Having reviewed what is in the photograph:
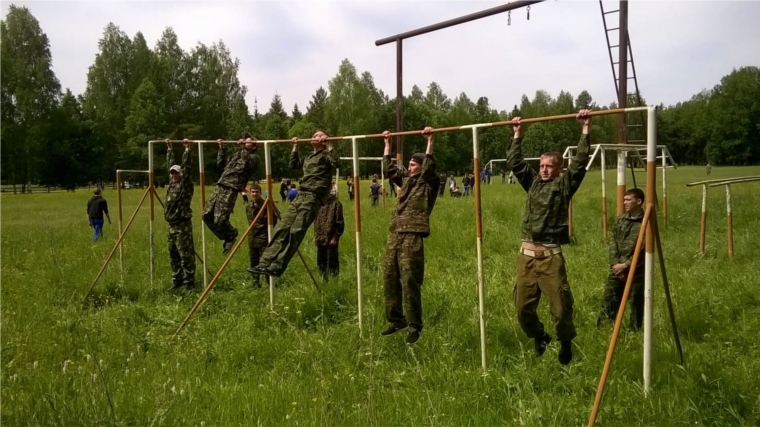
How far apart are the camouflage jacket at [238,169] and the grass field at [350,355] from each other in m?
1.76

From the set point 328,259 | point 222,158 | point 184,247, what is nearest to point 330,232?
point 328,259

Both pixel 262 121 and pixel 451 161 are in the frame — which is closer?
pixel 451 161

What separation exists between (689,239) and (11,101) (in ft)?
158

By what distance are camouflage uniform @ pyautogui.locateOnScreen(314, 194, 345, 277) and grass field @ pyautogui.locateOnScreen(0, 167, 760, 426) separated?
0.39 meters

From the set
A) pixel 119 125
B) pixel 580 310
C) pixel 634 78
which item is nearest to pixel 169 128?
pixel 119 125

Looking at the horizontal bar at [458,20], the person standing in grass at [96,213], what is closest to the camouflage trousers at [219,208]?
the horizontal bar at [458,20]

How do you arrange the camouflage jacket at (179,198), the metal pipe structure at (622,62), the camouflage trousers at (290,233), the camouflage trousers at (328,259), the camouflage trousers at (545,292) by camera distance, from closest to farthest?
the camouflage trousers at (545,292) → the camouflage trousers at (290,233) → the camouflage jacket at (179,198) → the camouflage trousers at (328,259) → the metal pipe structure at (622,62)

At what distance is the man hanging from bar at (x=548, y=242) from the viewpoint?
4527 millimetres

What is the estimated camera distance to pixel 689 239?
10898 mm

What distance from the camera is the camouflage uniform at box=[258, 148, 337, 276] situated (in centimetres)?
632

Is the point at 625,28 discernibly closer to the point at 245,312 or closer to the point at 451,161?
the point at 245,312

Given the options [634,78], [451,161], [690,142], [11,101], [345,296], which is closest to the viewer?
[345,296]

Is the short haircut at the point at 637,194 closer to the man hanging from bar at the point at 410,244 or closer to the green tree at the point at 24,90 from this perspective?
the man hanging from bar at the point at 410,244

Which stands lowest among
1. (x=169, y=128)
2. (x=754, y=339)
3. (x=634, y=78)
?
(x=754, y=339)
